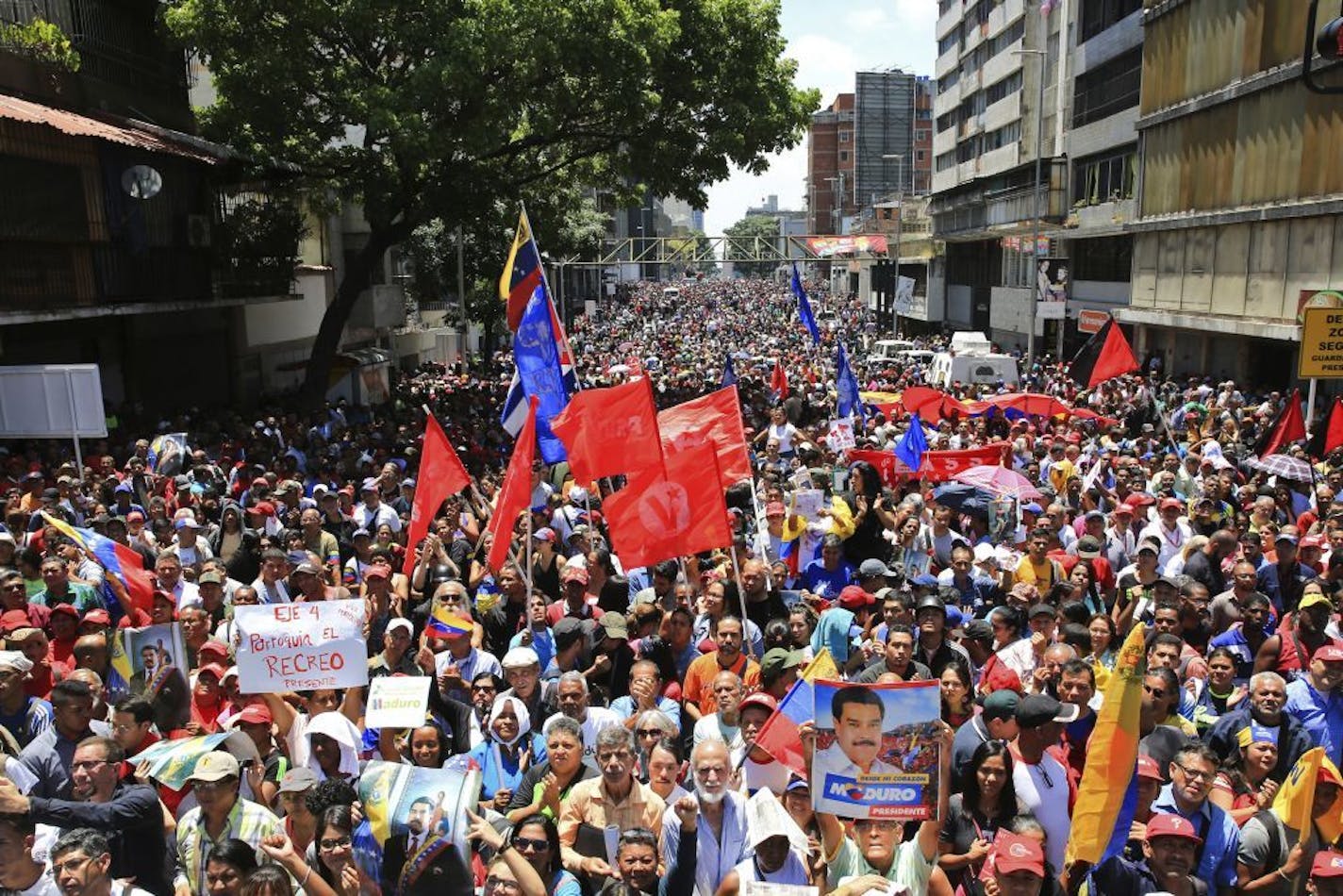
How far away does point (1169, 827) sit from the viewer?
462 centimetres

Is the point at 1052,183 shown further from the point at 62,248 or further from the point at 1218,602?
the point at 1218,602

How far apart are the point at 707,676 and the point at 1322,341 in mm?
10704

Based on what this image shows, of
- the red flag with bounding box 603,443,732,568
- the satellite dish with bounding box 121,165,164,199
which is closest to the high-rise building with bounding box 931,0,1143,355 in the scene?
the satellite dish with bounding box 121,165,164,199

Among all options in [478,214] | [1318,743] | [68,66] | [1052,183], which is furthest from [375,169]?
[1052,183]

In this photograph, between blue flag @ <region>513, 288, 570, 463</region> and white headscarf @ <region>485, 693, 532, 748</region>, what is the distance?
582cm

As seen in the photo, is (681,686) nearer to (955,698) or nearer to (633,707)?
(633,707)

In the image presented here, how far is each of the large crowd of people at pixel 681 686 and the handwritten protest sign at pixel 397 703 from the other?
0.35 feet

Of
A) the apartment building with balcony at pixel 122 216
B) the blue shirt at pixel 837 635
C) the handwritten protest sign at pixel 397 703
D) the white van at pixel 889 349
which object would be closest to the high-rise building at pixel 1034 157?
the white van at pixel 889 349

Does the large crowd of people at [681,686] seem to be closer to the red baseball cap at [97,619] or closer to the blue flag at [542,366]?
the red baseball cap at [97,619]

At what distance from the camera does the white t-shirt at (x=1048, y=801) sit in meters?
5.16

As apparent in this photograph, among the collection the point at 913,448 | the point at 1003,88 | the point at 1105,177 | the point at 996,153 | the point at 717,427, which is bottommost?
the point at 913,448

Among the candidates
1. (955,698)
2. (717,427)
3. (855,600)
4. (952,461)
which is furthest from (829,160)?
(955,698)

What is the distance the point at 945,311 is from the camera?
60.8 meters

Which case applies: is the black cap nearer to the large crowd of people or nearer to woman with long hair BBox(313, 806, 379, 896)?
the large crowd of people
